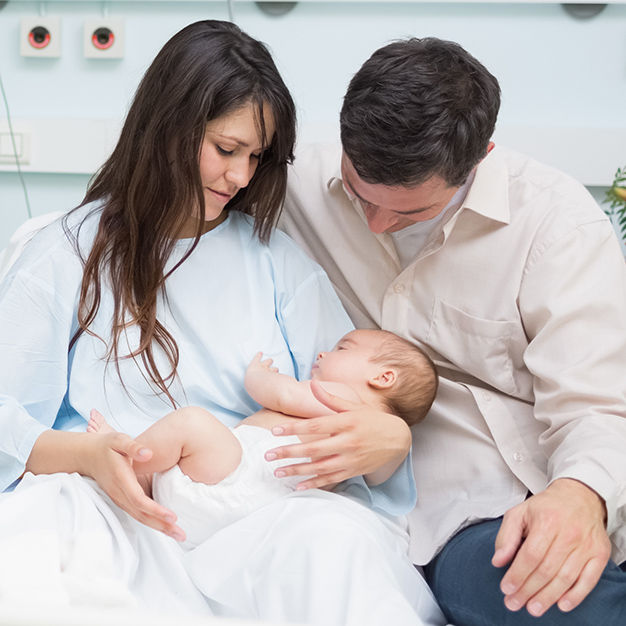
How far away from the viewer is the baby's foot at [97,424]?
119 centimetres

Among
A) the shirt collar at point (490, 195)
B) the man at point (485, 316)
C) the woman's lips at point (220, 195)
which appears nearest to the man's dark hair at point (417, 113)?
the man at point (485, 316)

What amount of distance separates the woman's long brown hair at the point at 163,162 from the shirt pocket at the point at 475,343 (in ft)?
1.57

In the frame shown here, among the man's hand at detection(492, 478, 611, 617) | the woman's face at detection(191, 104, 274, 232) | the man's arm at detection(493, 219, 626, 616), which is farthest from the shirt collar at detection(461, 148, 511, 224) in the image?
the man's hand at detection(492, 478, 611, 617)

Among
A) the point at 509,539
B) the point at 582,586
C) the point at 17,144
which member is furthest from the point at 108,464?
the point at 17,144

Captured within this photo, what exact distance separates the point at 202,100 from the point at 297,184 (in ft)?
1.49

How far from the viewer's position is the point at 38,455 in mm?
1159

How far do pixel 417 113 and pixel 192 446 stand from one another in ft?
2.20

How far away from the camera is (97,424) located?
1.20 meters

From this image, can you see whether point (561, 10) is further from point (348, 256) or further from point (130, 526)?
point (130, 526)

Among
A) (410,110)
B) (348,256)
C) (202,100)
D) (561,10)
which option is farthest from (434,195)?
(561,10)

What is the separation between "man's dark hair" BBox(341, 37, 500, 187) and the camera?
3.86 feet

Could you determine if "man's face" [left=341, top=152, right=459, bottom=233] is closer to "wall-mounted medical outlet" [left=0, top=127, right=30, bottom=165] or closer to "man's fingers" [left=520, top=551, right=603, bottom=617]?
"man's fingers" [left=520, top=551, right=603, bottom=617]

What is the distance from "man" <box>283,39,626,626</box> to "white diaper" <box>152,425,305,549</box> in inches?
14.2

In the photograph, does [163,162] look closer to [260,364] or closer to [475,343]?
[260,364]
